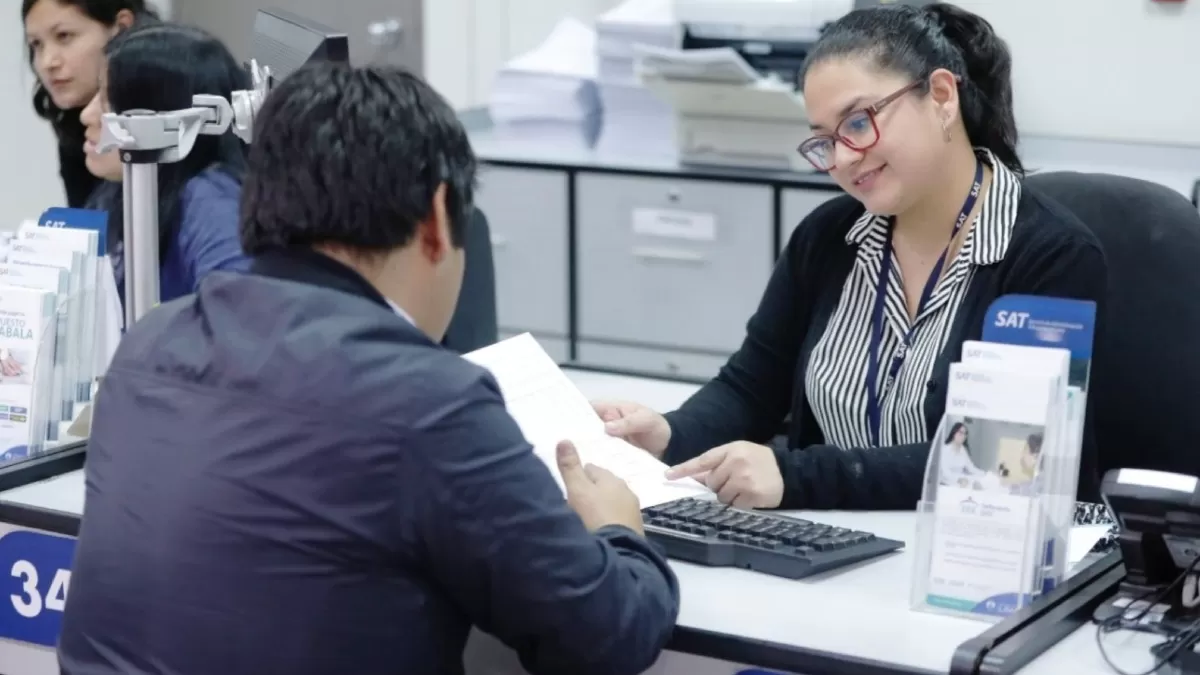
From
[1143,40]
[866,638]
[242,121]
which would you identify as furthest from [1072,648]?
[1143,40]

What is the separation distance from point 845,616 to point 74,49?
2010 millimetres

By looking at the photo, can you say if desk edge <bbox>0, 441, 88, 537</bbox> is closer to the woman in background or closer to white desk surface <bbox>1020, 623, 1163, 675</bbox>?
the woman in background

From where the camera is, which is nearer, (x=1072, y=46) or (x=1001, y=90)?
(x=1001, y=90)

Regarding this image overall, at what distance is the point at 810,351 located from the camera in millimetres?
2096

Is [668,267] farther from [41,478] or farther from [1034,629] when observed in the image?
[1034,629]

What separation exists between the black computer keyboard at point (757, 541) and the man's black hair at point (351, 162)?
1.47ft

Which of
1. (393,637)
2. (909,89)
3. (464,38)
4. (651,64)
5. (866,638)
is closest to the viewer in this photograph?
(393,637)

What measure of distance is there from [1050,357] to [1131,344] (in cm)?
71

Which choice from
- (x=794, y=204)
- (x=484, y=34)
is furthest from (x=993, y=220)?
(x=484, y=34)

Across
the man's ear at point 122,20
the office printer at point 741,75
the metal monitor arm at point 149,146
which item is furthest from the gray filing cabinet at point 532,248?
the metal monitor arm at point 149,146

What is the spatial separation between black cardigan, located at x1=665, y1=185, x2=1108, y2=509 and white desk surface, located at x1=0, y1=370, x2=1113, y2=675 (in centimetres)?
11

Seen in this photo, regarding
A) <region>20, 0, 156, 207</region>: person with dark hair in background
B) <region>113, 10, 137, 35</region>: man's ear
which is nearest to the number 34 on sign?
<region>20, 0, 156, 207</region>: person with dark hair in background

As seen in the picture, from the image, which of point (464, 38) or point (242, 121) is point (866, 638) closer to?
point (242, 121)

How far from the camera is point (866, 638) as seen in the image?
1397 millimetres
